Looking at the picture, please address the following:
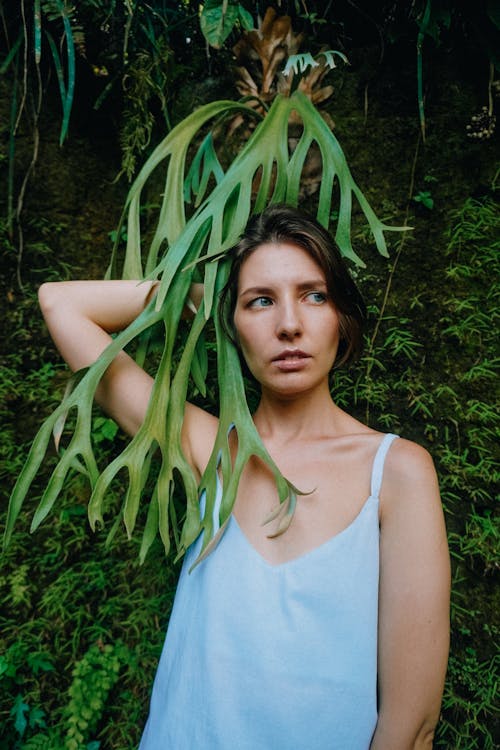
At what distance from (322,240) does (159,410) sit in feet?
1.83

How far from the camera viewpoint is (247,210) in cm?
145

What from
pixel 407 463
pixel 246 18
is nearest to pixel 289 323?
pixel 407 463

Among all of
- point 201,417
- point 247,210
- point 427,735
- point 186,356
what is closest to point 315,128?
point 247,210

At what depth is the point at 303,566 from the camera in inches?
43.3

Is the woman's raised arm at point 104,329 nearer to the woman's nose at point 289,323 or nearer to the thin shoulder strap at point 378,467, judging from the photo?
the woman's nose at point 289,323

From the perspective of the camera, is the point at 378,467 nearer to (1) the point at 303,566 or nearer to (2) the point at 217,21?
(1) the point at 303,566

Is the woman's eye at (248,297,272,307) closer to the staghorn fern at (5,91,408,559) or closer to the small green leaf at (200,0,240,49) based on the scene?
the staghorn fern at (5,91,408,559)

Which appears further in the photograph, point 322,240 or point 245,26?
point 245,26

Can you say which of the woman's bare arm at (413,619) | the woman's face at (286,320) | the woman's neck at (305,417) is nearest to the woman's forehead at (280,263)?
the woman's face at (286,320)

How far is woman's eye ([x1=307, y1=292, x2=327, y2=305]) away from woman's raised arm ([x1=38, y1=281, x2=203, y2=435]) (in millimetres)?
442

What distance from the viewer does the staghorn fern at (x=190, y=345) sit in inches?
48.4

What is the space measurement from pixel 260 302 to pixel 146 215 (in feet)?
3.09

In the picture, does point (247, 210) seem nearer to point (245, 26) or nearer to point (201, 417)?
point (201, 417)

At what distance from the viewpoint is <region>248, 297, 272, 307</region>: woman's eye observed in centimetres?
125
